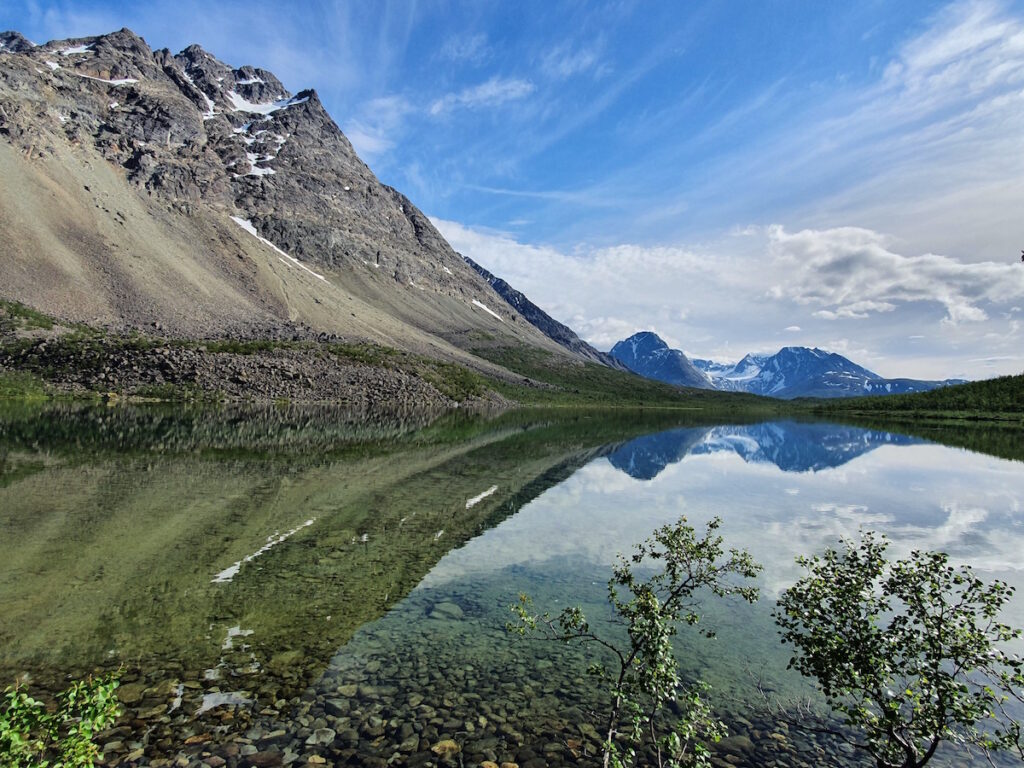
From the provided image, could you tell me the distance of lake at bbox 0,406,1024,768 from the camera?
11034mm

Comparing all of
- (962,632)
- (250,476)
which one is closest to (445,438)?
(250,476)

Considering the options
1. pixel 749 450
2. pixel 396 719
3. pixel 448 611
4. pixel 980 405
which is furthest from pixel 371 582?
pixel 980 405

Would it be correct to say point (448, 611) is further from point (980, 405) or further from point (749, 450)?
point (980, 405)

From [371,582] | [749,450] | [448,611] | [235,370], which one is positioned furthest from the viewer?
[235,370]

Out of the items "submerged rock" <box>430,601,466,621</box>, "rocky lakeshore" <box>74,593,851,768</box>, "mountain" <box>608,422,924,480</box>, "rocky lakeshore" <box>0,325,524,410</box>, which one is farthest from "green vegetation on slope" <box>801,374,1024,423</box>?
"rocky lakeshore" <box>74,593,851,768</box>

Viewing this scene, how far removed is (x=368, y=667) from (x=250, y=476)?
26.5 m

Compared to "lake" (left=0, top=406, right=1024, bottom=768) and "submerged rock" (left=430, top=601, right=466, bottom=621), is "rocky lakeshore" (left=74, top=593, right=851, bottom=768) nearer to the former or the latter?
"lake" (left=0, top=406, right=1024, bottom=768)

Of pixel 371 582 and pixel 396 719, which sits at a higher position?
pixel 396 719

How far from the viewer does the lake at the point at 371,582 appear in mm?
11034

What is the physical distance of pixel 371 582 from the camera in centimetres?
1933

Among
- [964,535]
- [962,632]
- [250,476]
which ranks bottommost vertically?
[250,476]

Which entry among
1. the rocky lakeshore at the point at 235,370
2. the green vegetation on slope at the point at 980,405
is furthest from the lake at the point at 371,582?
the green vegetation on slope at the point at 980,405

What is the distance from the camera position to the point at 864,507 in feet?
119

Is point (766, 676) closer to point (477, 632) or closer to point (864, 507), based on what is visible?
point (477, 632)
